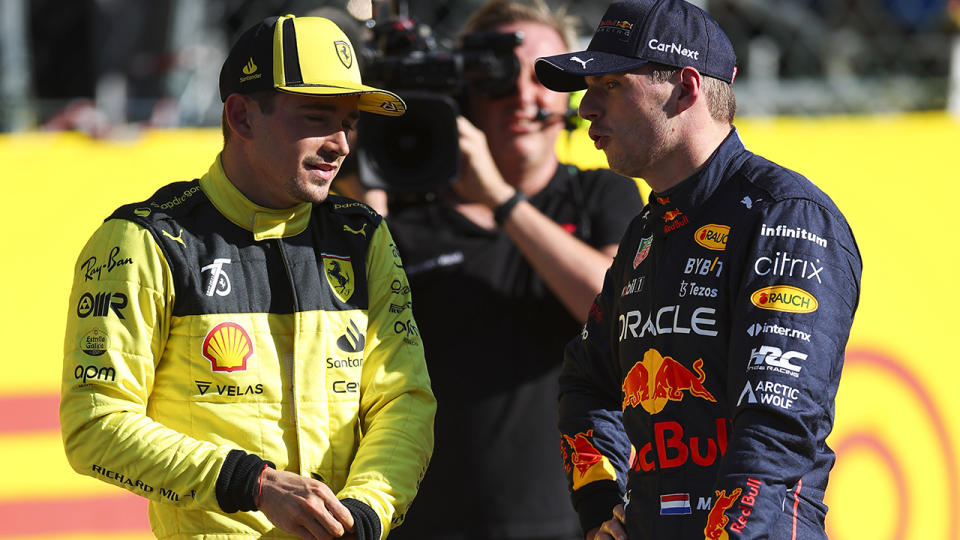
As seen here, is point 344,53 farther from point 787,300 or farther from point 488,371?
point 488,371

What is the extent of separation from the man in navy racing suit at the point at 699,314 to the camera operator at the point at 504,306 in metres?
0.65

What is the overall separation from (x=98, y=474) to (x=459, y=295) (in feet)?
4.05

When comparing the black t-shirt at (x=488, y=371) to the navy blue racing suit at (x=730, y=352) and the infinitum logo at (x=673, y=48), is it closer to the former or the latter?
the navy blue racing suit at (x=730, y=352)

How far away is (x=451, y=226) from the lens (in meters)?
3.17

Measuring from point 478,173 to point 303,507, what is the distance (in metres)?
1.30

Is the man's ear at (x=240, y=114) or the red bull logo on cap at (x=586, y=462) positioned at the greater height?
the man's ear at (x=240, y=114)

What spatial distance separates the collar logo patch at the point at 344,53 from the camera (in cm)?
222

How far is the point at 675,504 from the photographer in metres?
2.04

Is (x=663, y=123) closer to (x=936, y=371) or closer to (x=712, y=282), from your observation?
(x=712, y=282)

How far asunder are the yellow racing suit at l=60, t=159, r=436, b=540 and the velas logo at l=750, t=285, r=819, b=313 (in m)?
0.71

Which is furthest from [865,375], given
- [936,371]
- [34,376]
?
[34,376]

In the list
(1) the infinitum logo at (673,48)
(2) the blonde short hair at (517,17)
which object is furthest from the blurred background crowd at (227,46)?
(1) the infinitum logo at (673,48)

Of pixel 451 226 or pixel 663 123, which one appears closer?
pixel 663 123

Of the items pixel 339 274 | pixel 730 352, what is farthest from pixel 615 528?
pixel 339 274
